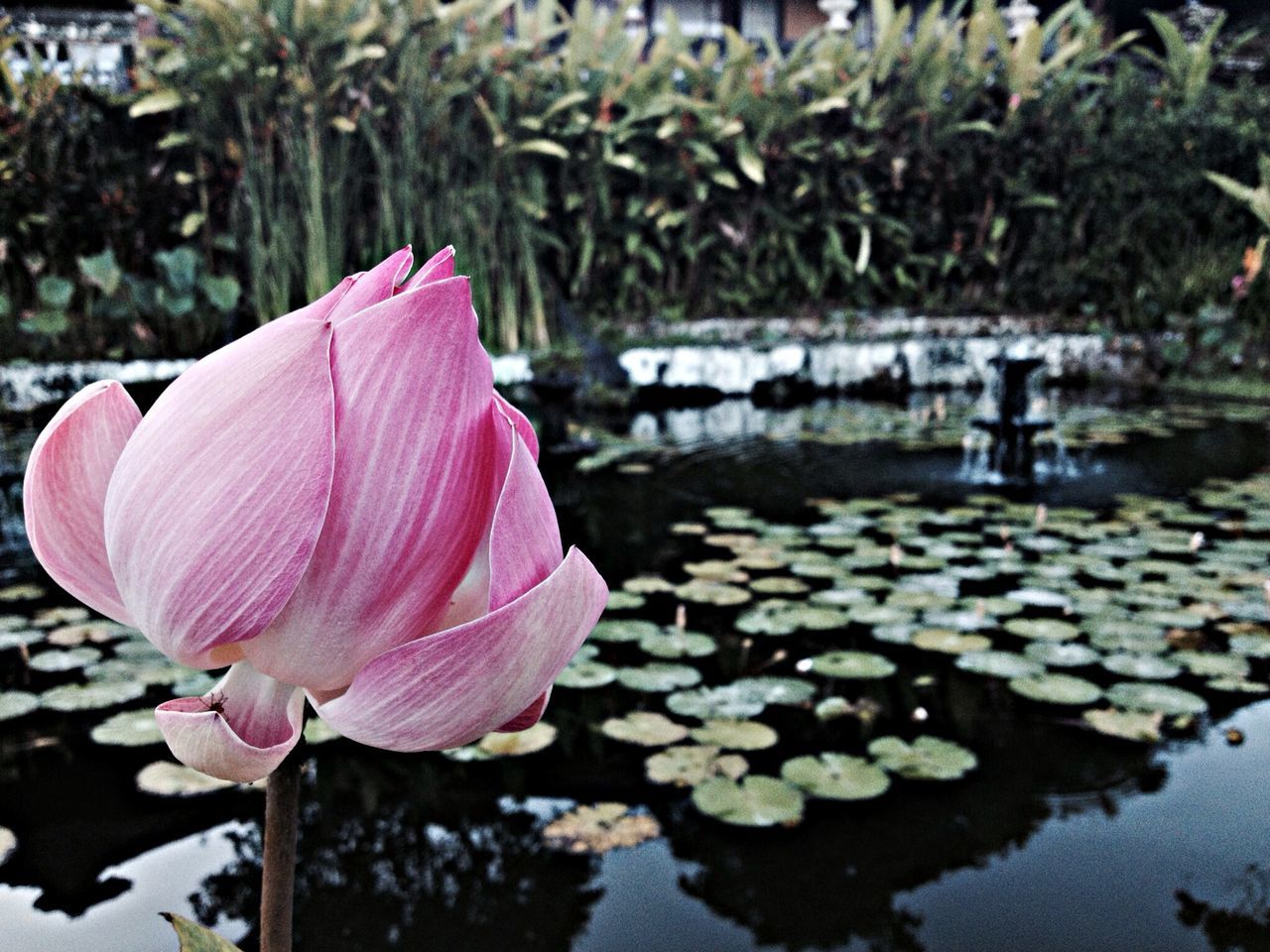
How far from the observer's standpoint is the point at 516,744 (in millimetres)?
1625

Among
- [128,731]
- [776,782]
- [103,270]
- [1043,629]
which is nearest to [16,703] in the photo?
[128,731]

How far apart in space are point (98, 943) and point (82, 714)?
2.35ft

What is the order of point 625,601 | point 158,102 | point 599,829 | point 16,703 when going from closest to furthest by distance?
point 599,829
point 16,703
point 625,601
point 158,102

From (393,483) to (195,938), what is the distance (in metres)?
0.18

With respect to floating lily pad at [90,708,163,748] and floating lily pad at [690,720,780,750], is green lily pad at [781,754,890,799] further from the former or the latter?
floating lily pad at [90,708,163,748]

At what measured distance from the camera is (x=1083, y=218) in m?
7.37

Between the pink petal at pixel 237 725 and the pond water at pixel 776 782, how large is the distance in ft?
2.99

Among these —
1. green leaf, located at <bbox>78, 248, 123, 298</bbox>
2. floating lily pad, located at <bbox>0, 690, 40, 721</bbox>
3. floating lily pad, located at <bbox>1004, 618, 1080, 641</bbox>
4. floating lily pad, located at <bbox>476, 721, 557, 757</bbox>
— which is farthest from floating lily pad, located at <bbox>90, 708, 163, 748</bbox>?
green leaf, located at <bbox>78, 248, 123, 298</bbox>

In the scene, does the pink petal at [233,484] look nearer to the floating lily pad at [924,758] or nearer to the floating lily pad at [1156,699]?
the floating lily pad at [924,758]

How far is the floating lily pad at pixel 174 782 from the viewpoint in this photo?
4.83 ft

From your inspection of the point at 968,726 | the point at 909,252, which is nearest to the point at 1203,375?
the point at 909,252

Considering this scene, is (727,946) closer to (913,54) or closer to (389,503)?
(389,503)

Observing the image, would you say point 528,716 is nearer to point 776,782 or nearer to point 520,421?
point 520,421

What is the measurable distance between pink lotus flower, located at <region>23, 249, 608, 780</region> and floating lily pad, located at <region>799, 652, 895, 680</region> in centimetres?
163
